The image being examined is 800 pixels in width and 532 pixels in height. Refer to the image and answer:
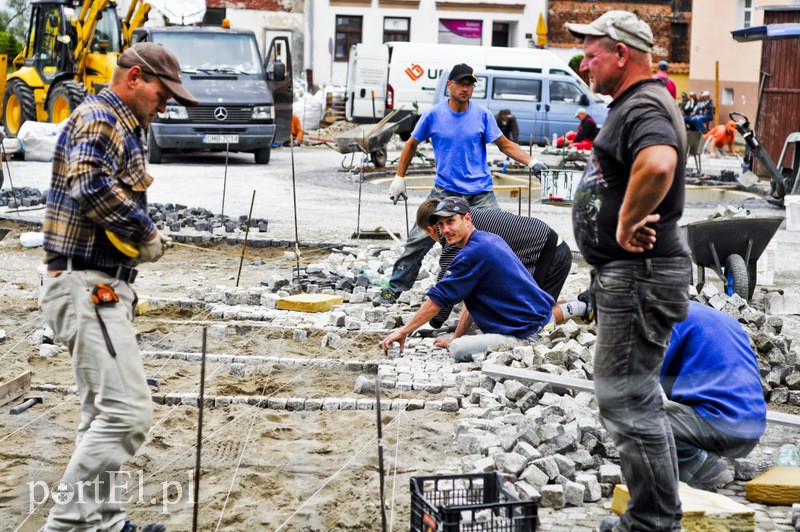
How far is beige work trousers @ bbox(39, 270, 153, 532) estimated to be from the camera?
404 centimetres

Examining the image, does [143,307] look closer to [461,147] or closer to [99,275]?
[461,147]

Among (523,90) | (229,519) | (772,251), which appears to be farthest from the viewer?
(523,90)

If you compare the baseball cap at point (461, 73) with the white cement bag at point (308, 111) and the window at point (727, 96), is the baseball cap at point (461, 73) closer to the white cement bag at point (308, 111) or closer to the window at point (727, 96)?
the white cement bag at point (308, 111)

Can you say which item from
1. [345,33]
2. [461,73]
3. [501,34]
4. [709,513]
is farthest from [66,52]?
[501,34]

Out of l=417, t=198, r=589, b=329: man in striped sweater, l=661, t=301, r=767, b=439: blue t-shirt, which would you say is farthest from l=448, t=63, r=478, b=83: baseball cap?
l=661, t=301, r=767, b=439: blue t-shirt

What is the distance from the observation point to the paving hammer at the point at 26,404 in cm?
607

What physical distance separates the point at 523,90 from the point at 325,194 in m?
11.8

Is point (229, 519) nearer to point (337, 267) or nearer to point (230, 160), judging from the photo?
point (337, 267)

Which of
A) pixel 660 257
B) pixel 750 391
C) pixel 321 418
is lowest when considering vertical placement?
pixel 321 418

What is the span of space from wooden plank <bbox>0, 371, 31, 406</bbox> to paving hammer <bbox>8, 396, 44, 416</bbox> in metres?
0.07

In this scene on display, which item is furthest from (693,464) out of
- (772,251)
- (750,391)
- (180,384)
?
(772,251)

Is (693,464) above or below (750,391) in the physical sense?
below

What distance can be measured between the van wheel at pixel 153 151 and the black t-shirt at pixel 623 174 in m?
18.3

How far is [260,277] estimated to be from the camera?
35.4 feet
